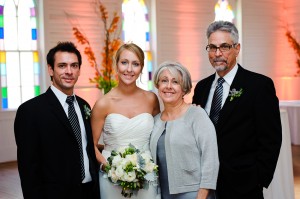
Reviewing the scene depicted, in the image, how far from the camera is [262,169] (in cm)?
290

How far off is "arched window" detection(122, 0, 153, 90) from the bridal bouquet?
7514 millimetres

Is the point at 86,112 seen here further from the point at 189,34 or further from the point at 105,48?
the point at 189,34

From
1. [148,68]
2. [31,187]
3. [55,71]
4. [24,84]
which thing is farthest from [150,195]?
[148,68]

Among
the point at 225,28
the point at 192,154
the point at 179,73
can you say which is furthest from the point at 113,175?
the point at 225,28

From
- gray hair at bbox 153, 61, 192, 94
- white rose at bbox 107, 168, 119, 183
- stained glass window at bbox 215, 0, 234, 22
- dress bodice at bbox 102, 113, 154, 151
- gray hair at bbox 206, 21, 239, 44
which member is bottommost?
white rose at bbox 107, 168, 119, 183

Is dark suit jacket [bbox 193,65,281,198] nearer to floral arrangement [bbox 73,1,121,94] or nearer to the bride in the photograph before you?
the bride

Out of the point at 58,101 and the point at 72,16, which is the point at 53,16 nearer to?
the point at 72,16

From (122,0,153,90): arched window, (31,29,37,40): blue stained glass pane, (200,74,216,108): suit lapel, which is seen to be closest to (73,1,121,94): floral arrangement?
(122,0,153,90): arched window

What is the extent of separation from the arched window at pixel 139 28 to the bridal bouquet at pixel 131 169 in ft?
24.7

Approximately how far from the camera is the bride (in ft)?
10.3

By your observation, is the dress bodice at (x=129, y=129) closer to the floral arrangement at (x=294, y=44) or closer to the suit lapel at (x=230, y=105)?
the suit lapel at (x=230, y=105)

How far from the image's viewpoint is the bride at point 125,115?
3.15 metres

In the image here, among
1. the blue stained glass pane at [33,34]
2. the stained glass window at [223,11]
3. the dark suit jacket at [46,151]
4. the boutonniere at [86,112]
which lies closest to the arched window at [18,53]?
the blue stained glass pane at [33,34]

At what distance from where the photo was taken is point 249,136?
290 cm
